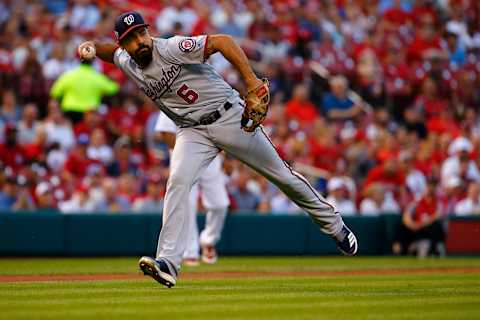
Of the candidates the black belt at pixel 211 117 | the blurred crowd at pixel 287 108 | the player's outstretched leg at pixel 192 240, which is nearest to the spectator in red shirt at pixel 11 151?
the blurred crowd at pixel 287 108

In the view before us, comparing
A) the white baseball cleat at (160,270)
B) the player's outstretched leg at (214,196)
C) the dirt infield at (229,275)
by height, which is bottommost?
the dirt infield at (229,275)

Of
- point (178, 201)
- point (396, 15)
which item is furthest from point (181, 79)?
point (396, 15)

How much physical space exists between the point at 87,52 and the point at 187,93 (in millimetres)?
846

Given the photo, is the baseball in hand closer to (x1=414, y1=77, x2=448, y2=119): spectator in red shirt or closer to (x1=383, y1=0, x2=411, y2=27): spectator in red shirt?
(x1=414, y1=77, x2=448, y2=119): spectator in red shirt

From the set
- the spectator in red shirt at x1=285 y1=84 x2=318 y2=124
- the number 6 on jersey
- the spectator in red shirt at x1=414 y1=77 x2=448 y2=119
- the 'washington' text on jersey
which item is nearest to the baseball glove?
the number 6 on jersey

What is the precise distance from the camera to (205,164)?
8.47 metres

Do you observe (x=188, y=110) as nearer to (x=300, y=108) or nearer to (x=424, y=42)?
(x=300, y=108)

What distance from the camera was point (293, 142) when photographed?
1612 centimetres

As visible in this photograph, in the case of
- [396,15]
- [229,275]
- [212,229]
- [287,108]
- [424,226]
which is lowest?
[229,275]

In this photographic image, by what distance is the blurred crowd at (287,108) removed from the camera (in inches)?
587

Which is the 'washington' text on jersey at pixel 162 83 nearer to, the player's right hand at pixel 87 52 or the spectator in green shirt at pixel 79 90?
the player's right hand at pixel 87 52

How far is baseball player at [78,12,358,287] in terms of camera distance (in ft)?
26.2

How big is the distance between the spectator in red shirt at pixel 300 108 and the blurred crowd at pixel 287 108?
0.03m

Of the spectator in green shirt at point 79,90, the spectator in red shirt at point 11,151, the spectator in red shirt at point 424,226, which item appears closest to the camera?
the spectator in red shirt at point 424,226
